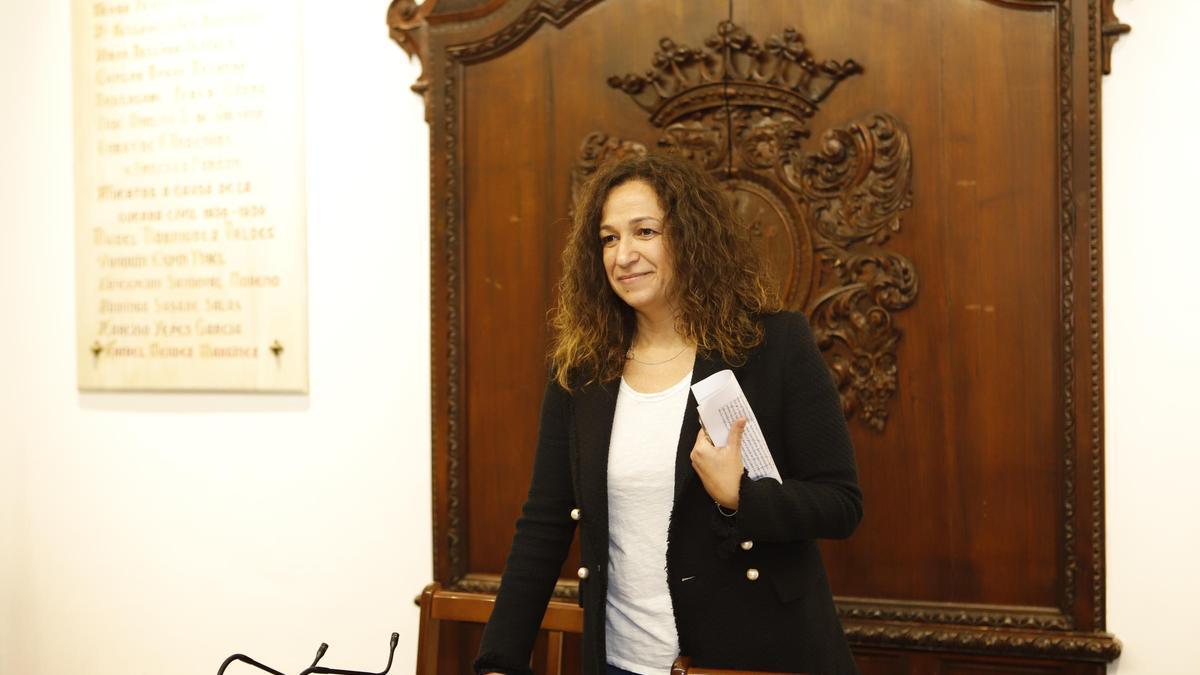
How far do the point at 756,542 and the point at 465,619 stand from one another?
554 millimetres

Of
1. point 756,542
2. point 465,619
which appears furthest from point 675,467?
point 465,619

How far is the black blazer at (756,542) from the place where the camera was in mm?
1570

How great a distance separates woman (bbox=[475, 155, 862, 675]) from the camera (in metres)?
1.60

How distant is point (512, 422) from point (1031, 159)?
1.36 m

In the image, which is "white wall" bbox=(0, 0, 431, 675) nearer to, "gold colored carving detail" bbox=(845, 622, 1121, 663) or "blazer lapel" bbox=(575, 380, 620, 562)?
"blazer lapel" bbox=(575, 380, 620, 562)

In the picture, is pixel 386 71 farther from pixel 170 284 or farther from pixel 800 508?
pixel 800 508

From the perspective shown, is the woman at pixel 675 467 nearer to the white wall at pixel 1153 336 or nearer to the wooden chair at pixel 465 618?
the wooden chair at pixel 465 618

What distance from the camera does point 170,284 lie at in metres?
2.82

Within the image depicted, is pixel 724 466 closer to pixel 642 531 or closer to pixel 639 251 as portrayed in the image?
pixel 642 531

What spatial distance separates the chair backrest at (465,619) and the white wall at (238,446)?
0.84m

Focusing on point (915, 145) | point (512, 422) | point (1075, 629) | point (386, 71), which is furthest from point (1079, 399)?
point (386, 71)

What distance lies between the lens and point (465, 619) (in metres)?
1.80

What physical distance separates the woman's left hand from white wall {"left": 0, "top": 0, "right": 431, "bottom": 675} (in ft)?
4.07

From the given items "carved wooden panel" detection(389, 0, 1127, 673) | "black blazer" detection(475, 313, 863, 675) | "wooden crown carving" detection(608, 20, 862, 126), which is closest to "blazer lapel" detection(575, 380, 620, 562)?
"black blazer" detection(475, 313, 863, 675)
